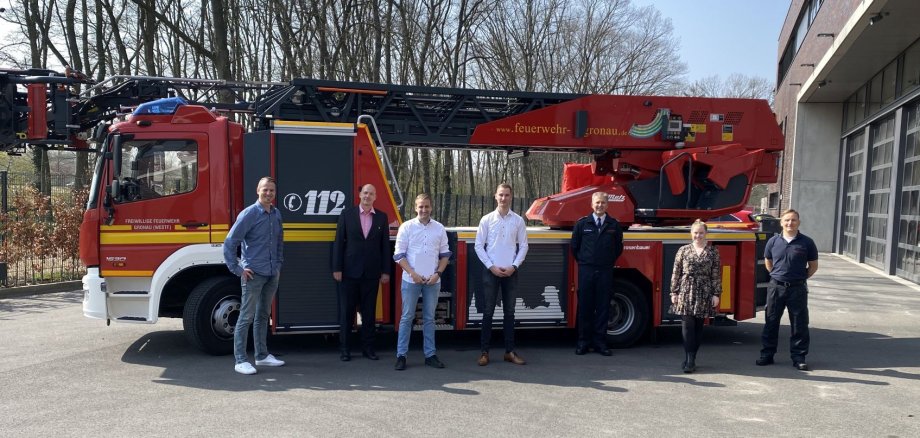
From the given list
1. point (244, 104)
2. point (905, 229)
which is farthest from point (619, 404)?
point (905, 229)

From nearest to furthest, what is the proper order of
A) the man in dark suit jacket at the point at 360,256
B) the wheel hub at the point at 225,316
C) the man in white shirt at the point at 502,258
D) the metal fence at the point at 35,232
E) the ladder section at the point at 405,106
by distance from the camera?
the man in dark suit jacket at the point at 360,256 → the man in white shirt at the point at 502,258 → the wheel hub at the point at 225,316 → the ladder section at the point at 405,106 → the metal fence at the point at 35,232

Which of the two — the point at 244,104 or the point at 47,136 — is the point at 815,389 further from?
the point at 47,136

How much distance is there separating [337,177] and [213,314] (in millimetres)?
1987

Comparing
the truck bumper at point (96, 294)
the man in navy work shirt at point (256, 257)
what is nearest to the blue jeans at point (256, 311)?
the man in navy work shirt at point (256, 257)

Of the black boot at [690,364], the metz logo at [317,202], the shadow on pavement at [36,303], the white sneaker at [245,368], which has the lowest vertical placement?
the shadow on pavement at [36,303]

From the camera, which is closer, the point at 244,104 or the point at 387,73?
the point at 244,104

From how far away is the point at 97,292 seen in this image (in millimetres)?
6918

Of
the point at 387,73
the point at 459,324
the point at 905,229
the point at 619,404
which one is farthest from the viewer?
the point at 387,73

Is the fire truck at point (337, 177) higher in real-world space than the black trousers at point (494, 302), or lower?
higher

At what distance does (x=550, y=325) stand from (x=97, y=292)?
16.2 feet

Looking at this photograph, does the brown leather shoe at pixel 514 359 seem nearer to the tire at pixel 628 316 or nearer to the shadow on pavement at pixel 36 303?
the tire at pixel 628 316

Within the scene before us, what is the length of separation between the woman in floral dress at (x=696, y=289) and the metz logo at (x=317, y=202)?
145 inches

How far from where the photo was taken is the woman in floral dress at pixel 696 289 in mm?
6688

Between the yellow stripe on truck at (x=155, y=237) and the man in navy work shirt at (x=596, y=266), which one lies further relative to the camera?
the man in navy work shirt at (x=596, y=266)
